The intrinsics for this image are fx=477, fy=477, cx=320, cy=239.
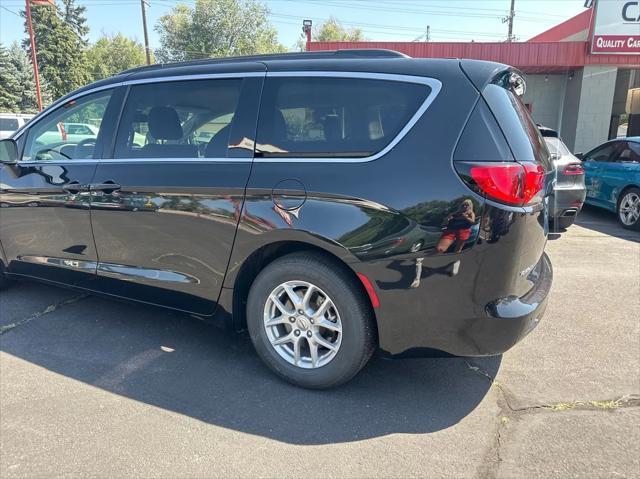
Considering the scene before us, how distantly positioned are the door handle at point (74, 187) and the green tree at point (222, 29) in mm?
47711

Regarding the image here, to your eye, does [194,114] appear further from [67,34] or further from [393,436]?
[67,34]

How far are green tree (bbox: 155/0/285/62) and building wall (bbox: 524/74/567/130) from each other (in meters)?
37.1

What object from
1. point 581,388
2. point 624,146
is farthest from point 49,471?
point 624,146

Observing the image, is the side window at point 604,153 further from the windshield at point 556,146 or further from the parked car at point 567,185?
the parked car at point 567,185

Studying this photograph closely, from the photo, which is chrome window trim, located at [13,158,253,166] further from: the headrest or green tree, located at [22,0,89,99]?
green tree, located at [22,0,89,99]

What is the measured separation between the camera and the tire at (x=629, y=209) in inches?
305

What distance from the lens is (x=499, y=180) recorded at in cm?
239

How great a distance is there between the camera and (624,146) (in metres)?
8.20

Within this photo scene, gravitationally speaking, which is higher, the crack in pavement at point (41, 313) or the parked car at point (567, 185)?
the parked car at point (567, 185)

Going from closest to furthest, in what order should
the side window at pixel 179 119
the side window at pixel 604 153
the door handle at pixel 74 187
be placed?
1. the side window at pixel 179 119
2. the door handle at pixel 74 187
3. the side window at pixel 604 153

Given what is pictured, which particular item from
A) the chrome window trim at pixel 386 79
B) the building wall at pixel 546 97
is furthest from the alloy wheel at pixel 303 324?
the building wall at pixel 546 97

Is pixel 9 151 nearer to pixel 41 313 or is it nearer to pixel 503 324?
pixel 41 313

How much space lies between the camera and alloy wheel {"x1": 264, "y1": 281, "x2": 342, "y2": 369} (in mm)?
2820

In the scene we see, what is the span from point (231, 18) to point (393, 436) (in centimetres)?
5200
